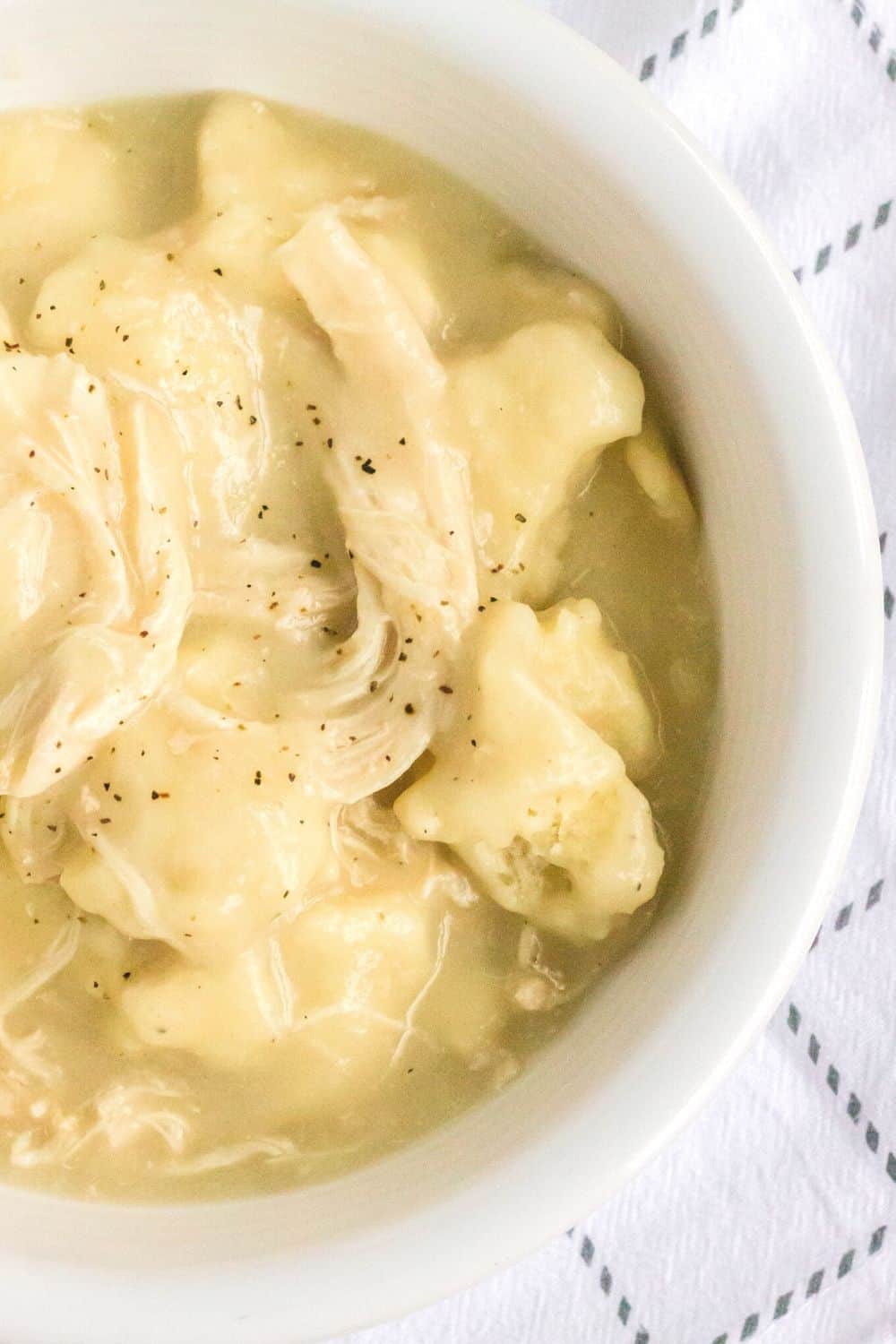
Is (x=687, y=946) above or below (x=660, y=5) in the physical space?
below

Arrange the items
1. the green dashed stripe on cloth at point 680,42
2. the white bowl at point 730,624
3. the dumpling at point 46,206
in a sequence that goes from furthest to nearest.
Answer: the green dashed stripe on cloth at point 680,42, the dumpling at point 46,206, the white bowl at point 730,624

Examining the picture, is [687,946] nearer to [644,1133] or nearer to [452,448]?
[644,1133]

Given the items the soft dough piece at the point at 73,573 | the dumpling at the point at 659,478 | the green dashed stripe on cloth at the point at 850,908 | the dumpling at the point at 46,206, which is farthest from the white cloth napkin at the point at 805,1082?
the soft dough piece at the point at 73,573

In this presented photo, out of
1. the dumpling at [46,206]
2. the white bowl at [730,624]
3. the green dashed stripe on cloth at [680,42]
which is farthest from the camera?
the green dashed stripe on cloth at [680,42]

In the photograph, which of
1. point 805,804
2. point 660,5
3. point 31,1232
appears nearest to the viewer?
point 805,804

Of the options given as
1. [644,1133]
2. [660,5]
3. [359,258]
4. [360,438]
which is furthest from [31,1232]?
[660,5]

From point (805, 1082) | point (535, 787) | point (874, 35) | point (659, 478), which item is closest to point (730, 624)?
point (659, 478)

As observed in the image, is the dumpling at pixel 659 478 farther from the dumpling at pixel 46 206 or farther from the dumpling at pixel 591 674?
the dumpling at pixel 46 206
